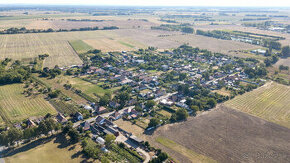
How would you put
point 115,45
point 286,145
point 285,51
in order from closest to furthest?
point 286,145, point 285,51, point 115,45

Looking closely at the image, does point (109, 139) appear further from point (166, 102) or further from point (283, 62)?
point (283, 62)

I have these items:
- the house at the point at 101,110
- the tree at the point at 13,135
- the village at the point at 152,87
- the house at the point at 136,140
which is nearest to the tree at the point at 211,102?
the village at the point at 152,87

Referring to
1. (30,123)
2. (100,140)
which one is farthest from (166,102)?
(30,123)

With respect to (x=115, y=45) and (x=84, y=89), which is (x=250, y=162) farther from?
(x=115, y=45)

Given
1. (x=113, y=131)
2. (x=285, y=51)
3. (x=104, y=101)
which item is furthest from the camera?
(x=285, y=51)

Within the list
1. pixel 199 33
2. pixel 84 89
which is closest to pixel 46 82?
pixel 84 89
